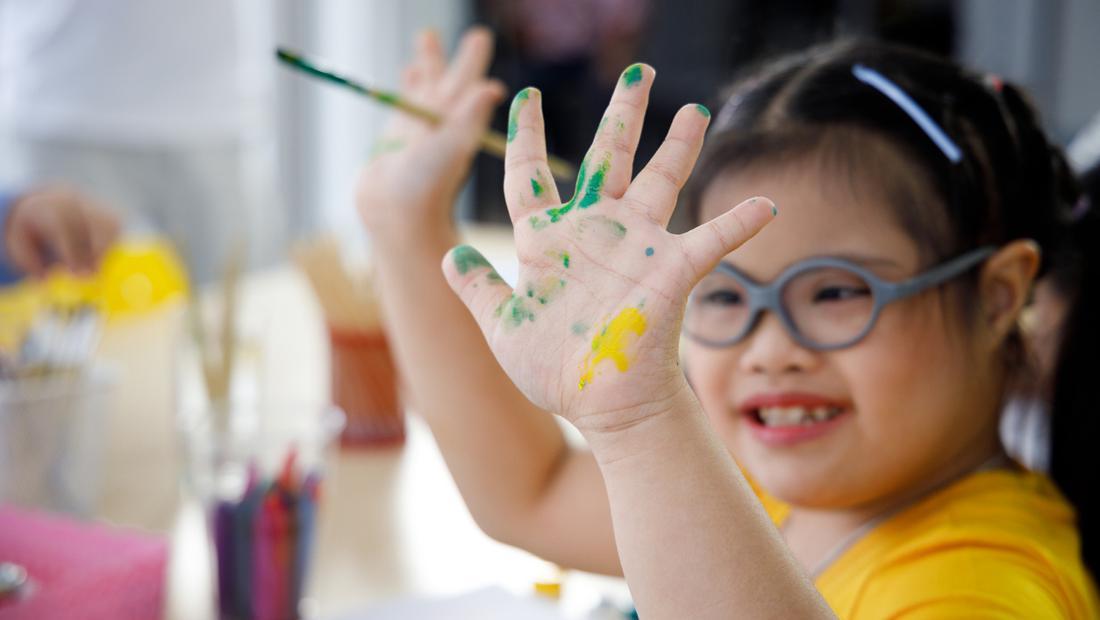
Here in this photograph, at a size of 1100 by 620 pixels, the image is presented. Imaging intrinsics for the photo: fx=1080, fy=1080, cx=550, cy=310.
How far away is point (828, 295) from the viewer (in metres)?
0.66

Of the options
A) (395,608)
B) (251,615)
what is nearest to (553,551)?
(395,608)

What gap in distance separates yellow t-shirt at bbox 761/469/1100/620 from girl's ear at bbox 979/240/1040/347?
0.10 m

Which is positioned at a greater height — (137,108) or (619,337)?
(137,108)

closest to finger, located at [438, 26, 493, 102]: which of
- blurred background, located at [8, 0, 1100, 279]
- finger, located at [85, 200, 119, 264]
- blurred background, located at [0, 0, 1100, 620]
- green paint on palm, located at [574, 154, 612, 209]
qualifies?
blurred background, located at [0, 0, 1100, 620]

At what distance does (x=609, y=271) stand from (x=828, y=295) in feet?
0.88

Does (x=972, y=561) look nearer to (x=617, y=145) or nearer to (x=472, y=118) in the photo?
(x=617, y=145)

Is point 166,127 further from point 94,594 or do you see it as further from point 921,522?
point 921,522

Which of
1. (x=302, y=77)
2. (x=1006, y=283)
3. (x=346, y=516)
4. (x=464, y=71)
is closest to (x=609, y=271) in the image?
(x=1006, y=283)

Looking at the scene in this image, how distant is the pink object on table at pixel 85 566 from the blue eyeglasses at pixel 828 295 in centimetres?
44

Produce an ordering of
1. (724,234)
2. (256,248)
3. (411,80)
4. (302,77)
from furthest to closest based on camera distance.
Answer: (302,77) < (256,248) < (411,80) < (724,234)

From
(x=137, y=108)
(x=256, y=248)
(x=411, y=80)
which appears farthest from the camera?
(x=256, y=248)

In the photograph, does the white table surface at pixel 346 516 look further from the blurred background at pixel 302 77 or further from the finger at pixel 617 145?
the blurred background at pixel 302 77

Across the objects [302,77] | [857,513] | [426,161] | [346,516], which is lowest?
[346,516]

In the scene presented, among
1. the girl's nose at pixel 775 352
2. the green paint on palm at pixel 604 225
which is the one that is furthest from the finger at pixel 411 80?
the green paint on palm at pixel 604 225
